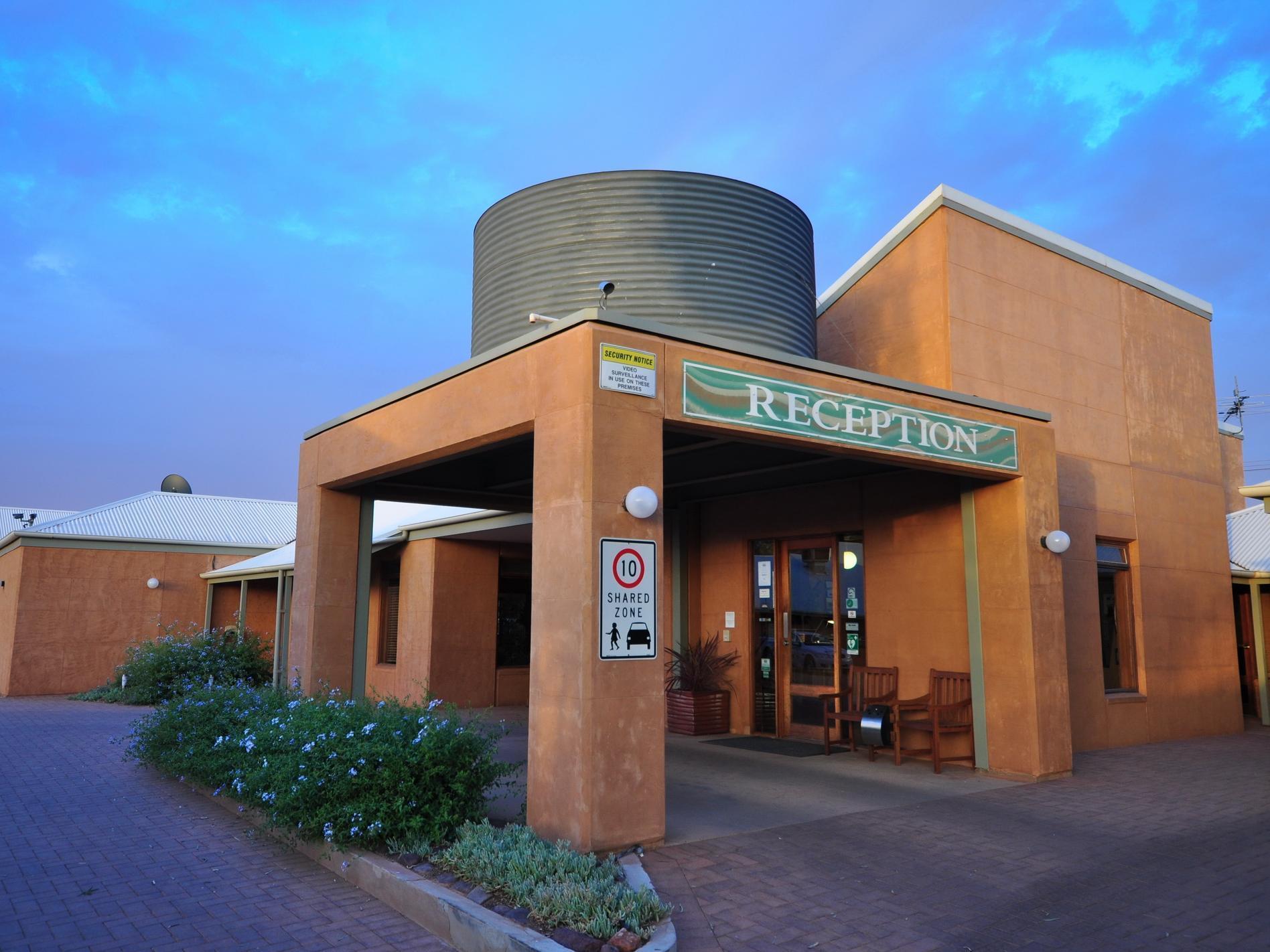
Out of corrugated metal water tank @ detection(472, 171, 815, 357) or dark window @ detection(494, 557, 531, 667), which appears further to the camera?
dark window @ detection(494, 557, 531, 667)

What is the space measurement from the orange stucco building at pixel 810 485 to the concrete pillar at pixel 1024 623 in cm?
3

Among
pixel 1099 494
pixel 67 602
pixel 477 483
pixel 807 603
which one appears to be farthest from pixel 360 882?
pixel 67 602

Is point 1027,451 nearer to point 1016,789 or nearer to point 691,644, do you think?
point 1016,789

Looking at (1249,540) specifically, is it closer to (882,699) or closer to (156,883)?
(882,699)

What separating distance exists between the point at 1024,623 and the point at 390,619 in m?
11.6

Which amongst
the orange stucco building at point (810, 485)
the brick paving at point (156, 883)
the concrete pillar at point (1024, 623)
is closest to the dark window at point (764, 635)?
the orange stucco building at point (810, 485)

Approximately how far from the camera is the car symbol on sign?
5793 millimetres

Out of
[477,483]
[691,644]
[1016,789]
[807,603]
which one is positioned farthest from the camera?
[691,644]

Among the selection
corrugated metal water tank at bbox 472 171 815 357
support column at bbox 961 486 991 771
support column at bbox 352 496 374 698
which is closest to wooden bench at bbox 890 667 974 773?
support column at bbox 961 486 991 771

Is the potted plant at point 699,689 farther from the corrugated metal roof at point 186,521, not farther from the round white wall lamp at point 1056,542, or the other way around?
the corrugated metal roof at point 186,521

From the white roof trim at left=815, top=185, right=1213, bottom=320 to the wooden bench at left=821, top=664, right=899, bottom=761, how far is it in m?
4.22

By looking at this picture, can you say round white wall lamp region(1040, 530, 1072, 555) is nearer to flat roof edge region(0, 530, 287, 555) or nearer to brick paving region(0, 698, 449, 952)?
brick paving region(0, 698, 449, 952)

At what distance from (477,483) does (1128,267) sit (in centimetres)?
871

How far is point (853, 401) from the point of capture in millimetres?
7266
